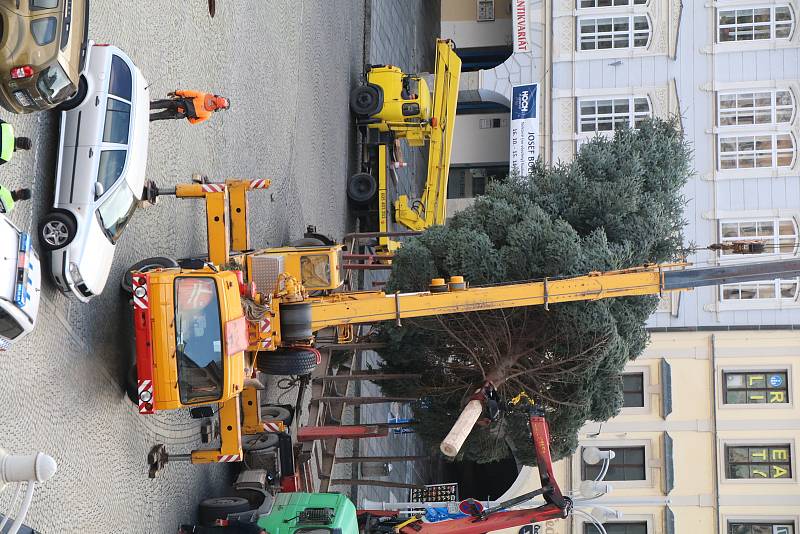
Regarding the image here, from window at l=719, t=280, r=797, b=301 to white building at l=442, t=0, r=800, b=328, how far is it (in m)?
0.03

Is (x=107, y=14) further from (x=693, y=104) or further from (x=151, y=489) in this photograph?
(x=693, y=104)

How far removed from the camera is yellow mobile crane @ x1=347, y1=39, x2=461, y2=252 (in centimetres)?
2575

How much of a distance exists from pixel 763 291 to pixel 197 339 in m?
18.5

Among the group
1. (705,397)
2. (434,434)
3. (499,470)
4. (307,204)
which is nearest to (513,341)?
(434,434)

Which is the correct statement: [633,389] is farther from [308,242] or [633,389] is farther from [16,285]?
[16,285]

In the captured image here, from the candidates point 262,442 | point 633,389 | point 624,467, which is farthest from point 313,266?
point 624,467

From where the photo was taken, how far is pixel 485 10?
34.2 m

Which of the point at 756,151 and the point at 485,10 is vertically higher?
the point at 485,10

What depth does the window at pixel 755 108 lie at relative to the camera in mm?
27547

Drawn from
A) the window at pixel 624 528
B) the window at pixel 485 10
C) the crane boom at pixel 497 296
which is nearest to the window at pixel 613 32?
the window at pixel 485 10

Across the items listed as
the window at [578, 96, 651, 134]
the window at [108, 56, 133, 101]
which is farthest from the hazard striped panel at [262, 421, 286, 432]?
the window at [578, 96, 651, 134]

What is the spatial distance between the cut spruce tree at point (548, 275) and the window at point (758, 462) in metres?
7.02

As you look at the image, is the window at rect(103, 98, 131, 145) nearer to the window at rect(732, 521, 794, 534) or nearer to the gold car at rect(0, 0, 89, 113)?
the gold car at rect(0, 0, 89, 113)

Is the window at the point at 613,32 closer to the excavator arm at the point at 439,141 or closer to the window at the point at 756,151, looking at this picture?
the window at the point at 756,151
